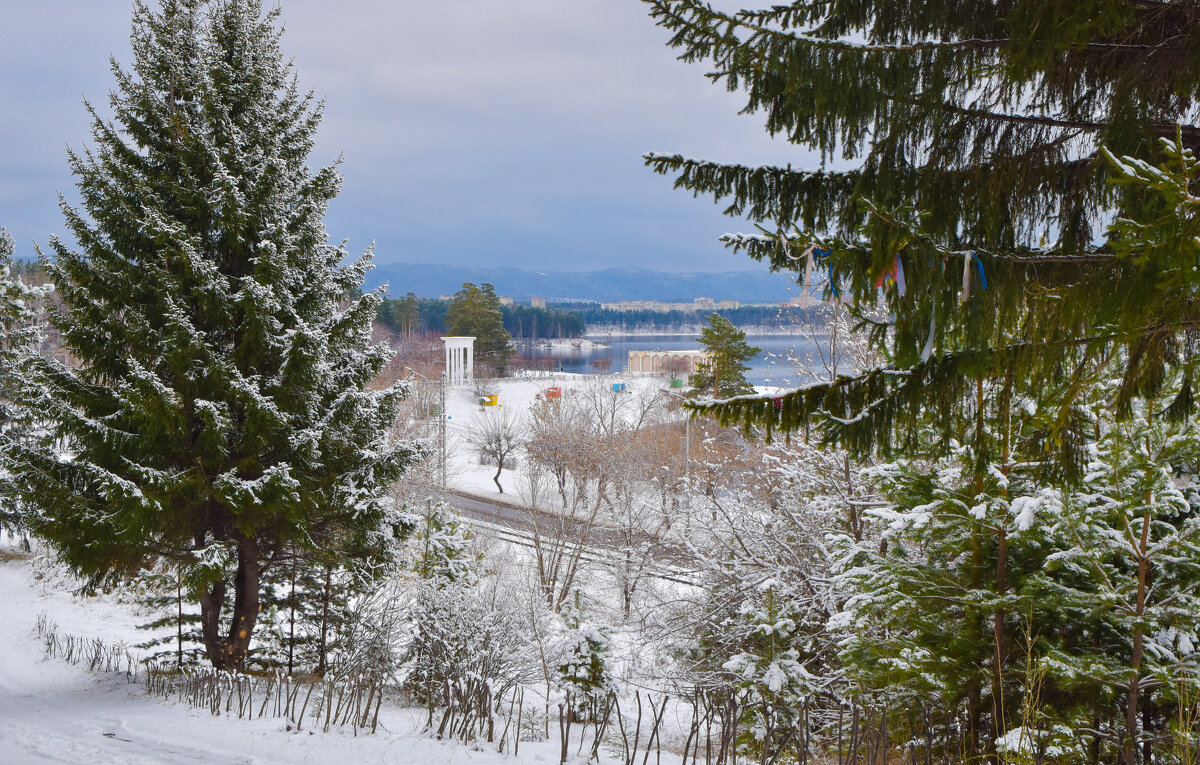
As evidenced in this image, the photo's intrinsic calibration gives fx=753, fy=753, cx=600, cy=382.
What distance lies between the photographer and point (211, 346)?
9398 mm

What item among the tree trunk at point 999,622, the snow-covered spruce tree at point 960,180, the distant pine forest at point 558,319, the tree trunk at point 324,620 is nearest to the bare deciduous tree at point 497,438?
the distant pine forest at point 558,319

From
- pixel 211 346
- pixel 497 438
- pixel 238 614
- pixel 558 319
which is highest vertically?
pixel 558 319

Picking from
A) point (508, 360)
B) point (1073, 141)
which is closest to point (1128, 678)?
point (1073, 141)

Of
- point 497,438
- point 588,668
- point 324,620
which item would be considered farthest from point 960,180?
point 497,438

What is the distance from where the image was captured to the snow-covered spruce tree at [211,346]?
900 cm

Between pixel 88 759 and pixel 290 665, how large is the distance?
13.9 feet

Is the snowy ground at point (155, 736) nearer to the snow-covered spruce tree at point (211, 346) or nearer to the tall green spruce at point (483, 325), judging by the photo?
the snow-covered spruce tree at point (211, 346)

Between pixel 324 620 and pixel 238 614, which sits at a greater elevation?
pixel 238 614

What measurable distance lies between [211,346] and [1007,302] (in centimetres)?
898

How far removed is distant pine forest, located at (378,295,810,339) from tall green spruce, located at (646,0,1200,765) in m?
8.94

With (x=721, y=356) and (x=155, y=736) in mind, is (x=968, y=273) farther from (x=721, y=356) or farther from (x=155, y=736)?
(x=721, y=356)

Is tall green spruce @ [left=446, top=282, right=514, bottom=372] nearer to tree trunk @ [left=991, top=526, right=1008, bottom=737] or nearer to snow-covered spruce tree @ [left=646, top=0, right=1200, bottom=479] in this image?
tree trunk @ [left=991, top=526, right=1008, bottom=737]

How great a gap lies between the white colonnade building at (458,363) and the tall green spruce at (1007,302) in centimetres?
4560

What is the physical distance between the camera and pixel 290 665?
10.3 metres
